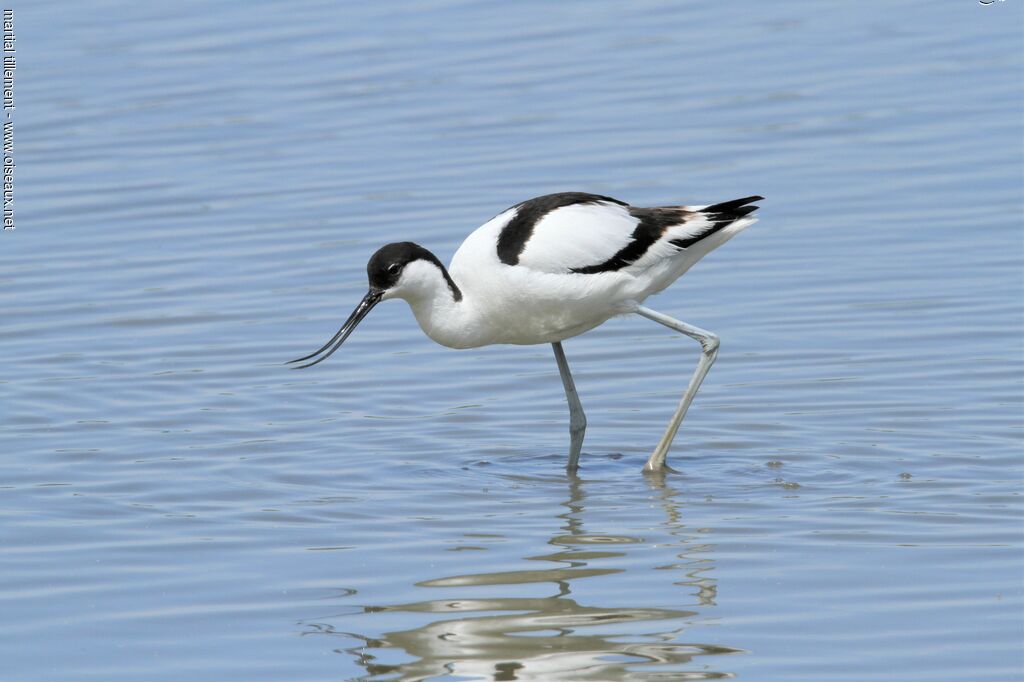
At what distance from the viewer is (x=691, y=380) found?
852cm

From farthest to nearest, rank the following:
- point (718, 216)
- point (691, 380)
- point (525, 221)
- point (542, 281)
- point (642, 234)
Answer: point (718, 216) < point (691, 380) < point (642, 234) < point (525, 221) < point (542, 281)

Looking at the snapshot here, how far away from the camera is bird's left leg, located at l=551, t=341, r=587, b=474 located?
834 centimetres

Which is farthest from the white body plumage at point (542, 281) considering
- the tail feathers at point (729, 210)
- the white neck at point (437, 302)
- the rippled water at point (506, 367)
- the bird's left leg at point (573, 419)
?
the rippled water at point (506, 367)

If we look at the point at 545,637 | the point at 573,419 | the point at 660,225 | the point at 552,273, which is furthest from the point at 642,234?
the point at 545,637

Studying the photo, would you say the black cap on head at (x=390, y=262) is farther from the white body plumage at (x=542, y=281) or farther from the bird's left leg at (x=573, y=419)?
the bird's left leg at (x=573, y=419)

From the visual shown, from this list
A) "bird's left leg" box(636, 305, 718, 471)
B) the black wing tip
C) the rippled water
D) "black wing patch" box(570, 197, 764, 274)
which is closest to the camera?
the rippled water

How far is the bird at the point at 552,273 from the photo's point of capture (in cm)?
800

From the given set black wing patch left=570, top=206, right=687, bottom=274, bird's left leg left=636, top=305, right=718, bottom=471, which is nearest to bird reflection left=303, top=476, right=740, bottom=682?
bird's left leg left=636, top=305, right=718, bottom=471

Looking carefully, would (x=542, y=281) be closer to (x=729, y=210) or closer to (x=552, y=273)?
(x=552, y=273)

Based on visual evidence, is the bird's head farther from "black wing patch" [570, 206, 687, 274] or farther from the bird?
"black wing patch" [570, 206, 687, 274]

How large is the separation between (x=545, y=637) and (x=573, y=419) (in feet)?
9.05

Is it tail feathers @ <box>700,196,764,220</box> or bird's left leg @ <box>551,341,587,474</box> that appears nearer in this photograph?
bird's left leg @ <box>551,341,587,474</box>

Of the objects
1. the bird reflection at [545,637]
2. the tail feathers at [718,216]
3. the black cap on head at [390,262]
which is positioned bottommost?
the bird reflection at [545,637]

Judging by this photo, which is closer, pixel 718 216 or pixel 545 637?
pixel 545 637
